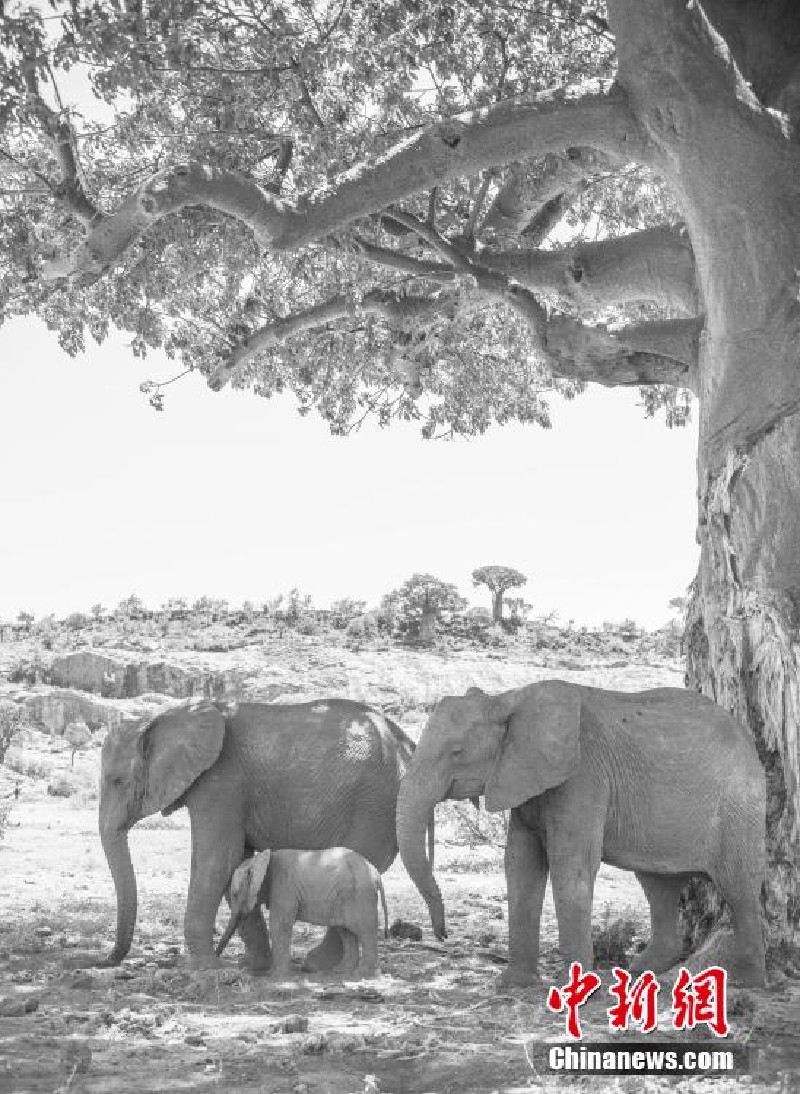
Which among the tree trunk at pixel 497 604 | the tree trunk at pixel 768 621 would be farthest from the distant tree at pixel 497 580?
the tree trunk at pixel 768 621

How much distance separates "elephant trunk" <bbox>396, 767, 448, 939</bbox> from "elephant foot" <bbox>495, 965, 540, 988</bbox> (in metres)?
0.51

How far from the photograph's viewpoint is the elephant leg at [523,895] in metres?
7.85

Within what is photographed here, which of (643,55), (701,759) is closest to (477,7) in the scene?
(643,55)

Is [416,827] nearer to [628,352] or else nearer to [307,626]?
[628,352]

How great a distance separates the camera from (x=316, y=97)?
11.8m

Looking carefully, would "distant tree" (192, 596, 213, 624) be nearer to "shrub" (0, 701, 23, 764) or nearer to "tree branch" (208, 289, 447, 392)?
"shrub" (0, 701, 23, 764)

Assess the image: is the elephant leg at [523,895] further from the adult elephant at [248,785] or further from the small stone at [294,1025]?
the small stone at [294,1025]

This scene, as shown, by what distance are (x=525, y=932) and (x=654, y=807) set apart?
108 centimetres

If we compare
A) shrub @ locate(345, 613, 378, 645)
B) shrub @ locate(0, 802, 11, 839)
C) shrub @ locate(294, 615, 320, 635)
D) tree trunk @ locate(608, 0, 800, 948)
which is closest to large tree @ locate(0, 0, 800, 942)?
tree trunk @ locate(608, 0, 800, 948)

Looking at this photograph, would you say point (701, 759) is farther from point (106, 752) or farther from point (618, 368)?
point (618, 368)

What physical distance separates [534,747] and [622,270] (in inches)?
212

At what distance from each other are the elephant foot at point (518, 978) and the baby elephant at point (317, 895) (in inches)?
31.4

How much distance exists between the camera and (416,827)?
7688mm

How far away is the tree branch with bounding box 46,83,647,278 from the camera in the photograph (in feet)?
31.9
